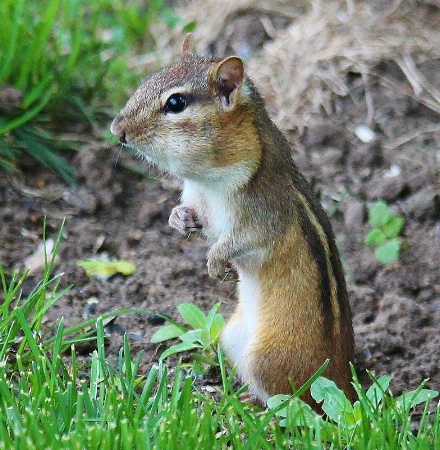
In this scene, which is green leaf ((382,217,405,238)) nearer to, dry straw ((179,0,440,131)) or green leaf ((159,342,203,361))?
dry straw ((179,0,440,131))

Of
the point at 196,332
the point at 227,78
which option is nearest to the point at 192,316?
the point at 196,332

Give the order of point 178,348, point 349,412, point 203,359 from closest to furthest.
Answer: point 349,412
point 178,348
point 203,359

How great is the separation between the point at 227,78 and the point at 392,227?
66.0 inches

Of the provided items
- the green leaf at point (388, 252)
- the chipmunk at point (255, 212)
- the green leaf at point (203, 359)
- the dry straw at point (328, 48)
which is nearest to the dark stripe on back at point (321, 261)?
the chipmunk at point (255, 212)

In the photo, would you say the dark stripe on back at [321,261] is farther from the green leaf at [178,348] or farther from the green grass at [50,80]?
the green grass at [50,80]

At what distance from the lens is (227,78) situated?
3777mm

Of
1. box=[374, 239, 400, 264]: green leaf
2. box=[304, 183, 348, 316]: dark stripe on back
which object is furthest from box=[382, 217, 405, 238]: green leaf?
box=[304, 183, 348, 316]: dark stripe on back

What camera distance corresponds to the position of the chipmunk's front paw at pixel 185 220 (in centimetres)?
403

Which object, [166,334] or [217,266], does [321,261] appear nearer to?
[217,266]

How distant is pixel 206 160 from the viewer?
147 inches

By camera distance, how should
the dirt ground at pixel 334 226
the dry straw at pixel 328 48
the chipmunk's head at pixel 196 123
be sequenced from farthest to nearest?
the dry straw at pixel 328 48, the dirt ground at pixel 334 226, the chipmunk's head at pixel 196 123

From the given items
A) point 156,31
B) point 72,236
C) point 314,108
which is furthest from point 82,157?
point 156,31

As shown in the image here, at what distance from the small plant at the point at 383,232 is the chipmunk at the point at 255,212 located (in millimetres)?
1098

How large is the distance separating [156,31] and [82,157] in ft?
7.15
